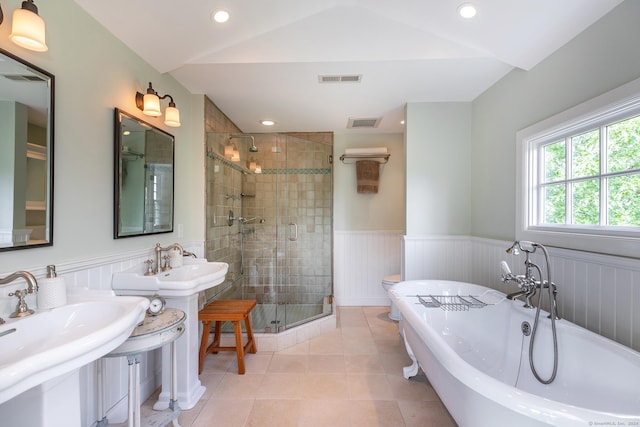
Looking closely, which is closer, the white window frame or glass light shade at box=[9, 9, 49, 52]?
glass light shade at box=[9, 9, 49, 52]

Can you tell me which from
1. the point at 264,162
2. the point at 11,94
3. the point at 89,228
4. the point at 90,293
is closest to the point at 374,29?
the point at 264,162

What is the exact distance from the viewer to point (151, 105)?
1.87 metres

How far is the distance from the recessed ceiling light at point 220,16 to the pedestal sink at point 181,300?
5.52 ft

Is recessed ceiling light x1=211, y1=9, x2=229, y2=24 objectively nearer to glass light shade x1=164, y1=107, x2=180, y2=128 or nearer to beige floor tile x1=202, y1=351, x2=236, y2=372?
glass light shade x1=164, y1=107, x2=180, y2=128

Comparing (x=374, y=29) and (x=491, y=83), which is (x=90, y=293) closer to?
(x=374, y=29)

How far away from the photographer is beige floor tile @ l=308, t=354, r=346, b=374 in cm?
229

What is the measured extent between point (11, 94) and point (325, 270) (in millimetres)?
3076

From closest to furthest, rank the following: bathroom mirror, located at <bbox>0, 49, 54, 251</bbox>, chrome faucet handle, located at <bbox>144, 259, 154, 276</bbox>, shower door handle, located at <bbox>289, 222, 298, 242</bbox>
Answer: bathroom mirror, located at <bbox>0, 49, 54, 251</bbox>
chrome faucet handle, located at <bbox>144, 259, 154, 276</bbox>
shower door handle, located at <bbox>289, 222, 298, 242</bbox>

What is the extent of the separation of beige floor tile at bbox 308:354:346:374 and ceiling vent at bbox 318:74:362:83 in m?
2.41

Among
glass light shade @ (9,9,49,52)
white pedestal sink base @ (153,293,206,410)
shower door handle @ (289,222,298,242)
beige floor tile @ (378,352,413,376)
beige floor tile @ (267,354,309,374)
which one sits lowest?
beige floor tile @ (267,354,309,374)

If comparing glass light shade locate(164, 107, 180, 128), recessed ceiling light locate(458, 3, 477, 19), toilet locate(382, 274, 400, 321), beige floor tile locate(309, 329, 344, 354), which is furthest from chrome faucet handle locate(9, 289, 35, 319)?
toilet locate(382, 274, 400, 321)

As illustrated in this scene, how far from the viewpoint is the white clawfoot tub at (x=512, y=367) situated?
90 centimetres

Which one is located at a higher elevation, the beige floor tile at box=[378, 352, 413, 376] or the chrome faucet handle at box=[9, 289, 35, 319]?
the chrome faucet handle at box=[9, 289, 35, 319]

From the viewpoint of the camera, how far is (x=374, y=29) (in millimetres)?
1994
